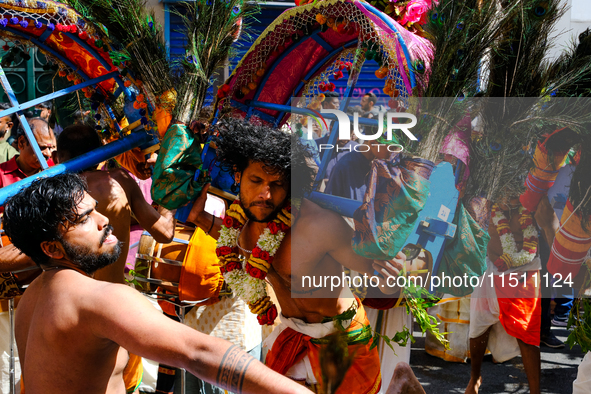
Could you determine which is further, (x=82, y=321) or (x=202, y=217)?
(x=202, y=217)

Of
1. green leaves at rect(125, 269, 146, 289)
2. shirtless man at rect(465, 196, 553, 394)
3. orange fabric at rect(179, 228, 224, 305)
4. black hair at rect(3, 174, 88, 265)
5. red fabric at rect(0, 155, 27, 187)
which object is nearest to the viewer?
black hair at rect(3, 174, 88, 265)

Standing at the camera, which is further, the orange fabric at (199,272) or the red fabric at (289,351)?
the orange fabric at (199,272)

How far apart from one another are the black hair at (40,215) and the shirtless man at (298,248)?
3.03ft

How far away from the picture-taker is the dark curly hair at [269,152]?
2490 millimetres

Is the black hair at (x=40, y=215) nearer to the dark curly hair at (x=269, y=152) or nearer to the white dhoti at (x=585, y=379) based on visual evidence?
the dark curly hair at (x=269, y=152)

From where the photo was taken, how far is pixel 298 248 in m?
2.52

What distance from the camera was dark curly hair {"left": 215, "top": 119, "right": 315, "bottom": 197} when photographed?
8.17 feet

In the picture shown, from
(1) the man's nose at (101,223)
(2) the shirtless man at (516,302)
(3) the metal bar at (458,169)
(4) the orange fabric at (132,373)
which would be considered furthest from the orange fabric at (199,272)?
(2) the shirtless man at (516,302)

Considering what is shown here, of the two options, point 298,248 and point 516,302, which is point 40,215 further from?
point 516,302

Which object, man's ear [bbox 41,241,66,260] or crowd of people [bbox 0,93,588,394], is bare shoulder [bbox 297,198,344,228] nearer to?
crowd of people [bbox 0,93,588,394]

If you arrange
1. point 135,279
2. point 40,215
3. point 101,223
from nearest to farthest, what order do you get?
point 40,215, point 101,223, point 135,279

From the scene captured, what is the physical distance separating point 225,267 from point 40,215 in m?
1.16

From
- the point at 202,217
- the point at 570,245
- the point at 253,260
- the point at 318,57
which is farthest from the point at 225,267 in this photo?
the point at 570,245

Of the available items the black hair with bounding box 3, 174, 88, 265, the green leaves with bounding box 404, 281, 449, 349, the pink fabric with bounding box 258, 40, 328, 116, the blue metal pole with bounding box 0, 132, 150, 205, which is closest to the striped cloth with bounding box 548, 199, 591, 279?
the green leaves with bounding box 404, 281, 449, 349
